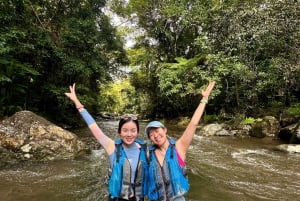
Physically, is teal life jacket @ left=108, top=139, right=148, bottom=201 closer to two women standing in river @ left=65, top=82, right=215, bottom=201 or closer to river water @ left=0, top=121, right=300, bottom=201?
two women standing in river @ left=65, top=82, right=215, bottom=201

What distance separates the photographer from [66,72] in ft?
43.2

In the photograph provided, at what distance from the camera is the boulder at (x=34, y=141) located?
7.46 meters

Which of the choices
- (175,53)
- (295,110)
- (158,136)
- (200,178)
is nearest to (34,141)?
(200,178)

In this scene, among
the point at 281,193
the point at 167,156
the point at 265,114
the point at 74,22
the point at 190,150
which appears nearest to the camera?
the point at 167,156

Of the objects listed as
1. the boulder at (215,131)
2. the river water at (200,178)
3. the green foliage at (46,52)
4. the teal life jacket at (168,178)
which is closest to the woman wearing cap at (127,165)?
the teal life jacket at (168,178)

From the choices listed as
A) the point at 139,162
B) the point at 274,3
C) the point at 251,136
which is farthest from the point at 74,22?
the point at 139,162

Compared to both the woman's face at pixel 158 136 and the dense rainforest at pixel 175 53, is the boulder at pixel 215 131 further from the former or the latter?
the woman's face at pixel 158 136

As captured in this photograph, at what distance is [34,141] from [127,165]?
5.60m

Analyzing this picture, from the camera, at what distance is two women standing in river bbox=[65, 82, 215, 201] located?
2.66m

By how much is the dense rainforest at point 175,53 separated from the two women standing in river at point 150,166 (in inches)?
284

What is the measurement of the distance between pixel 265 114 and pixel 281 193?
10.8 m

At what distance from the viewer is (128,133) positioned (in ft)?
9.03

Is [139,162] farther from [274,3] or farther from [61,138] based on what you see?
[274,3]

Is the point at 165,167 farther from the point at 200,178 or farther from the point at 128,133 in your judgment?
the point at 200,178
